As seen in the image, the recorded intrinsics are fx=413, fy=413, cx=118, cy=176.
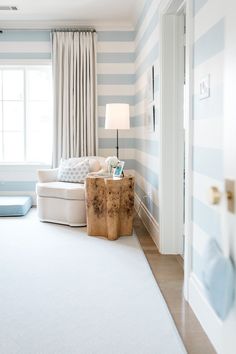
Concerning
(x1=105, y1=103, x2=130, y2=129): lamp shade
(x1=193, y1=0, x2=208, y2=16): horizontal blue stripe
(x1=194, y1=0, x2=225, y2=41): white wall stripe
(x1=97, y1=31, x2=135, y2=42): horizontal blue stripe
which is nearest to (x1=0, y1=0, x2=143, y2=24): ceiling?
(x1=97, y1=31, x2=135, y2=42): horizontal blue stripe

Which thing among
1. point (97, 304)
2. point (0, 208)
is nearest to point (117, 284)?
point (97, 304)

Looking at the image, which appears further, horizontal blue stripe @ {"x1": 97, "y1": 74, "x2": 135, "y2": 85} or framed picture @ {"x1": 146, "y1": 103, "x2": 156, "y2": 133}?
horizontal blue stripe @ {"x1": 97, "y1": 74, "x2": 135, "y2": 85}

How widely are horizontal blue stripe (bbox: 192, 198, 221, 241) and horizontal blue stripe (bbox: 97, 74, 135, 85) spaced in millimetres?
3914

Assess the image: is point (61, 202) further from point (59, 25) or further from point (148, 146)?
point (59, 25)

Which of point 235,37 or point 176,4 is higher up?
point 176,4

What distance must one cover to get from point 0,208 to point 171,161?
8.88 feet

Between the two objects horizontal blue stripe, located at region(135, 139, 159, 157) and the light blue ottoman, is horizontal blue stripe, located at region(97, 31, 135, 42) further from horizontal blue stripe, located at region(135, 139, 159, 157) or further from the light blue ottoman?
the light blue ottoman

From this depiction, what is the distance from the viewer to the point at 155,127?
164 inches

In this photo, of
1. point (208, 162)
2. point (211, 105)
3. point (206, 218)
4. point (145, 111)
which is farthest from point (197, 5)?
point (145, 111)

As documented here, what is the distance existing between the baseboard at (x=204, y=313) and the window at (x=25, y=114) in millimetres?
4102

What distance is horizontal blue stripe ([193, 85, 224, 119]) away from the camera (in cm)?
205

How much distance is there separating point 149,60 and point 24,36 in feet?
7.77

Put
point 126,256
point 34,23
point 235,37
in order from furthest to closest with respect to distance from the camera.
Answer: point 34,23 → point 126,256 → point 235,37

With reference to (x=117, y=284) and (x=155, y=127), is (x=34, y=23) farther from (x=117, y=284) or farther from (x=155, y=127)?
(x=117, y=284)
